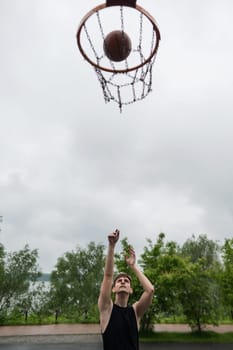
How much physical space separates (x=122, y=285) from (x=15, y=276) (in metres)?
25.0

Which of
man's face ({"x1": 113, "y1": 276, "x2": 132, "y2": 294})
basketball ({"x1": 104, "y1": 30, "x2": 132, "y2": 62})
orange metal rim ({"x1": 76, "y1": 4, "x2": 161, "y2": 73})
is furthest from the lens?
basketball ({"x1": 104, "y1": 30, "x2": 132, "y2": 62})

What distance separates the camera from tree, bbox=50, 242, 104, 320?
1062 inches

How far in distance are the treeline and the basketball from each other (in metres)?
15.7

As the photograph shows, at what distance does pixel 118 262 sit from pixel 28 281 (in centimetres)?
969

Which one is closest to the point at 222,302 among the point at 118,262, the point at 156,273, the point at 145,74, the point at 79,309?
the point at 156,273

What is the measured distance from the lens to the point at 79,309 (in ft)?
89.1

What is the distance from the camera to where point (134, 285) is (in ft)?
63.2

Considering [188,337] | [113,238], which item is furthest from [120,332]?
[188,337]

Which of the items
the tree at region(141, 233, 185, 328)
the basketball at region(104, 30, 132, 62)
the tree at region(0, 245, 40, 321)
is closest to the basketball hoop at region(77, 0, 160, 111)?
the basketball at region(104, 30, 132, 62)

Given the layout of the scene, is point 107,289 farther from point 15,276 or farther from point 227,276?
point 15,276

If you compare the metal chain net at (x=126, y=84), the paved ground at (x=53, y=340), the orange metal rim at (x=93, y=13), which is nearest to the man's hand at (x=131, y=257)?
the metal chain net at (x=126, y=84)

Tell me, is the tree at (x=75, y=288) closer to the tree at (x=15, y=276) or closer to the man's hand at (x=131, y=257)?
the tree at (x=15, y=276)

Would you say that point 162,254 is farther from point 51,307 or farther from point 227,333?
point 51,307

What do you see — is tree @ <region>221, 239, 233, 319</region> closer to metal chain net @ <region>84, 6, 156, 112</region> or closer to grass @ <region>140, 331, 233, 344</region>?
grass @ <region>140, 331, 233, 344</region>
